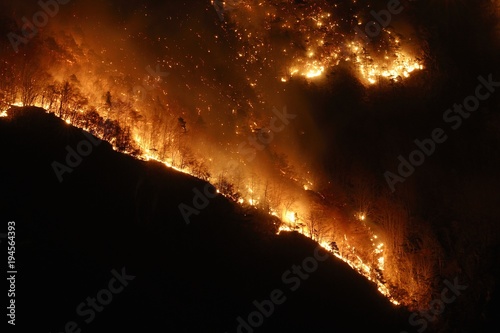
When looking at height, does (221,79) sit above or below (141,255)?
above

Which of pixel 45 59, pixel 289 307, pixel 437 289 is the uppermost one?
pixel 45 59

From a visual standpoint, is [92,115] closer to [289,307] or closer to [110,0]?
[110,0]

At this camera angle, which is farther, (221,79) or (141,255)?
(221,79)

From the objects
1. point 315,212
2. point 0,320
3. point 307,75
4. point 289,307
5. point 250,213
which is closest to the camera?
point 0,320

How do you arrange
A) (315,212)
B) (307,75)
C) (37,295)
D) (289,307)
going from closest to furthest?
1. (37,295)
2. (289,307)
3. (315,212)
4. (307,75)

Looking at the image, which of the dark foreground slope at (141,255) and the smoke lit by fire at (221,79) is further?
the smoke lit by fire at (221,79)

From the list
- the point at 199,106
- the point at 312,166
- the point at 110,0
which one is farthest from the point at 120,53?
the point at 312,166

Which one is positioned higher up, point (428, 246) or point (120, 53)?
point (120, 53)

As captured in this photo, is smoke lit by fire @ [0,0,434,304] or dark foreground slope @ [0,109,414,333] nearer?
dark foreground slope @ [0,109,414,333]
